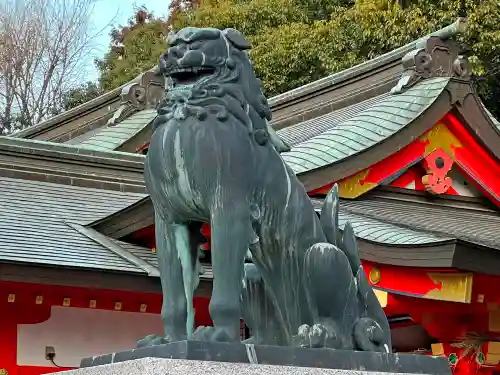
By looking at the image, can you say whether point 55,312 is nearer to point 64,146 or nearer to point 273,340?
point 64,146

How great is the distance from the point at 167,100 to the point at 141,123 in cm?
745

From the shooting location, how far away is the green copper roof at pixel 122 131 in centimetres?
1078

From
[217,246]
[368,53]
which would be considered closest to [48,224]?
[217,246]

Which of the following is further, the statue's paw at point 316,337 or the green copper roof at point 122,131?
the green copper roof at point 122,131

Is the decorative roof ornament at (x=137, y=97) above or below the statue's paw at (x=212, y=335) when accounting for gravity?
above

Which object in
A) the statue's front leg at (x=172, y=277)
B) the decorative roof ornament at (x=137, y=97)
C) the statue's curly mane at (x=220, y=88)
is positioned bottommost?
the statue's front leg at (x=172, y=277)

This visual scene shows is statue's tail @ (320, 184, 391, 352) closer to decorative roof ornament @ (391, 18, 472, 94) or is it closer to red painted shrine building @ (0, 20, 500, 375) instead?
red painted shrine building @ (0, 20, 500, 375)

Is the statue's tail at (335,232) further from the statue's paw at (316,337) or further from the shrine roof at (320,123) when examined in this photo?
the shrine roof at (320,123)

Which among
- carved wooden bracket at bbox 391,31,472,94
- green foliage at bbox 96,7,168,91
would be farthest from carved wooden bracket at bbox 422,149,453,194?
green foliage at bbox 96,7,168,91

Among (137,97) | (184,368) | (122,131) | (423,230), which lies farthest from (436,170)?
(184,368)

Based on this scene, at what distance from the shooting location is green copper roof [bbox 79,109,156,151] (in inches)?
424

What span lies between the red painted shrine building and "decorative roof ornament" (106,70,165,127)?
2.29 m

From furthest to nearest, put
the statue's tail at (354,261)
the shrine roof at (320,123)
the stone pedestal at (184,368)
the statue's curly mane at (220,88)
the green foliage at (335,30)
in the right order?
the green foliage at (335,30) < the shrine roof at (320,123) < the statue's tail at (354,261) < the statue's curly mane at (220,88) < the stone pedestal at (184,368)

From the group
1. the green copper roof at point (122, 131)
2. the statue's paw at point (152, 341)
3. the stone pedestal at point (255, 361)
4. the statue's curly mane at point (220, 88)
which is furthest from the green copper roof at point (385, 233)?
the green copper roof at point (122, 131)
